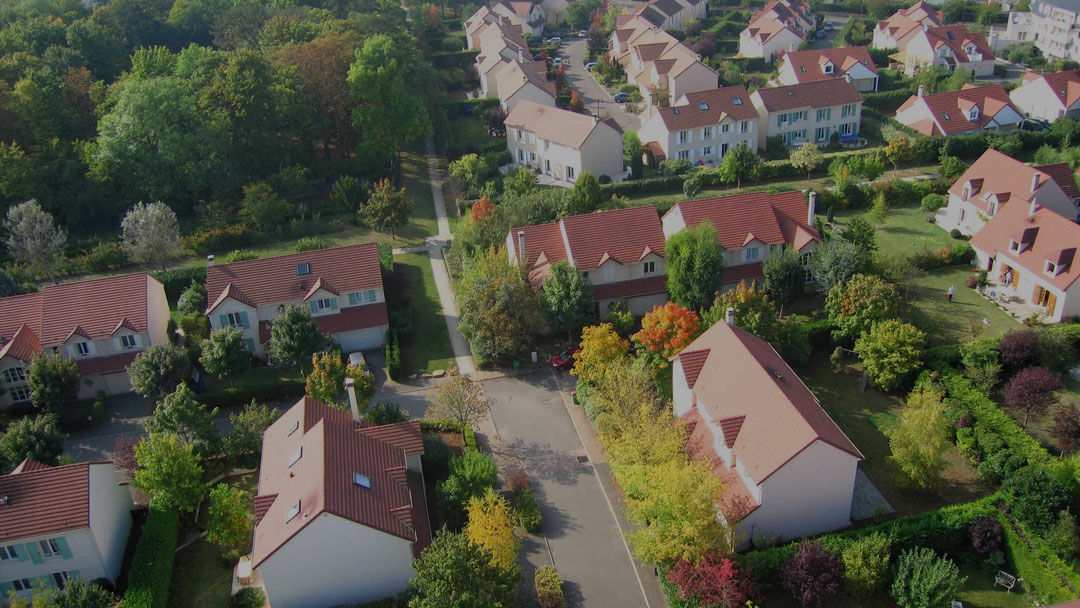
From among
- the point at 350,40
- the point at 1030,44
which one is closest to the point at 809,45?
the point at 1030,44

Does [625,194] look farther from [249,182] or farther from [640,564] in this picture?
[640,564]

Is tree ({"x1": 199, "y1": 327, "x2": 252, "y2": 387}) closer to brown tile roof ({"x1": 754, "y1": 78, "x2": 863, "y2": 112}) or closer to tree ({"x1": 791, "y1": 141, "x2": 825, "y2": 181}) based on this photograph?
tree ({"x1": 791, "y1": 141, "x2": 825, "y2": 181})

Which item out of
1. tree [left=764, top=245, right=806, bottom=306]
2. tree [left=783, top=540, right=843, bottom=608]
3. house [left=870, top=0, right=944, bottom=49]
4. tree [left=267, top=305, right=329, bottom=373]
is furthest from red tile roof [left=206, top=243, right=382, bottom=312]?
house [left=870, top=0, right=944, bottom=49]

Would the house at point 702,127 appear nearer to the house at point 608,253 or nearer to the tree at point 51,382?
the house at point 608,253

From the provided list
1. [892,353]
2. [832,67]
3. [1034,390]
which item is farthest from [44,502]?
[832,67]

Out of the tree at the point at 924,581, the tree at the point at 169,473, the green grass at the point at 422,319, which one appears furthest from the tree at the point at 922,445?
the tree at the point at 169,473
